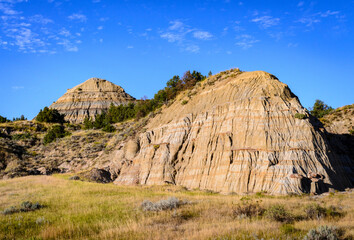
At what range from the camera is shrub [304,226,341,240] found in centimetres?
1059

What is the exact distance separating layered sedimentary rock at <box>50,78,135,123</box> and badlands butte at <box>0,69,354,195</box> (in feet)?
207

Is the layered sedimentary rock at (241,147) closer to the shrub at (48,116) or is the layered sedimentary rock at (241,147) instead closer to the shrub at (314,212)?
the shrub at (314,212)

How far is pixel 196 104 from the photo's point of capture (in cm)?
4334

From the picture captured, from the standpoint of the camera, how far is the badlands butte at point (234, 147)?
29.0 meters

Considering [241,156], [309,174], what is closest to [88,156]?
[241,156]

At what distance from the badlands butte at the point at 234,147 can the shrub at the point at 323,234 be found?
1578 centimetres

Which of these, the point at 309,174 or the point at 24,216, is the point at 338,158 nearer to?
the point at 309,174

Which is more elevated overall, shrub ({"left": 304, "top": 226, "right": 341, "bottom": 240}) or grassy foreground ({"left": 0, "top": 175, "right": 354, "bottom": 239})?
shrub ({"left": 304, "top": 226, "right": 341, "bottom": 240})

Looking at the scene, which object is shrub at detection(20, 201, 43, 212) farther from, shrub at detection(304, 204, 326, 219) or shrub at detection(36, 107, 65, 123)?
shrub at detection(36, 107, 65, 123)

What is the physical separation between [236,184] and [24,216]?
18.9 meters

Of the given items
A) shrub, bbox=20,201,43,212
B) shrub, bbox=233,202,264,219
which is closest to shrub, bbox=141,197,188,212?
shrub, bbox=233,202,264,219

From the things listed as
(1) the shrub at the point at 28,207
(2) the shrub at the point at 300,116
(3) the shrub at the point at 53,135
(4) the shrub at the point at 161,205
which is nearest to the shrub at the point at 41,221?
(1) the shrub at the point at 28,207

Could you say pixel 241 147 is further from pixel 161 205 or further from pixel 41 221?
pixel 41 221

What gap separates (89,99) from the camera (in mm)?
126125
